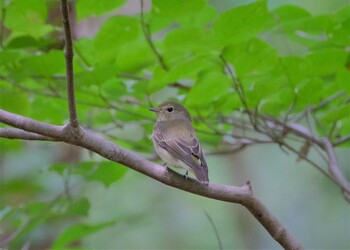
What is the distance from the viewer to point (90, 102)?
116 inches

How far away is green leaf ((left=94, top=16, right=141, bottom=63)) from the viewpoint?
105 inches

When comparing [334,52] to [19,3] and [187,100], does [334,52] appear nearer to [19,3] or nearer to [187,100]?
[187,100]

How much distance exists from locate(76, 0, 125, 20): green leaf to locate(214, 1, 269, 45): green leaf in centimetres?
43

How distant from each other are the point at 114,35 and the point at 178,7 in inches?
13.4

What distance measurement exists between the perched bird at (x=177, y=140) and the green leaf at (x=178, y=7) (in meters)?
0.63

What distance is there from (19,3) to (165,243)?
511cm

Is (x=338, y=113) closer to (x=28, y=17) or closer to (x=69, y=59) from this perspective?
(x=69, y=59)

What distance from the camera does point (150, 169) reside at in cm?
200

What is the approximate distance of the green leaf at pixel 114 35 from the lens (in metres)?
2.67

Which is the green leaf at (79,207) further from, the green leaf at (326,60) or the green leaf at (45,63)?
the green leaf at (326,60)

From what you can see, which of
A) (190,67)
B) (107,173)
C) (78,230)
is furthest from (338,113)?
(78,230)

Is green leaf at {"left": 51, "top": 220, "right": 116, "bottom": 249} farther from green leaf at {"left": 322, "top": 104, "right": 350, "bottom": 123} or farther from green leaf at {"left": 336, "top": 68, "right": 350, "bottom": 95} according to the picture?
green leaf at {"left": 336, "top": 68, "right": 350, "bottom": 95}

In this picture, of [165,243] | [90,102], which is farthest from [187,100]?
[165,243]

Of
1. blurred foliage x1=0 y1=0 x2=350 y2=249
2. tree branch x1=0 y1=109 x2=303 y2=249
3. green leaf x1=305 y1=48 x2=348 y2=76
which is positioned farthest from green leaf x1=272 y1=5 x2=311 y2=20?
tree branch x1=0 y1=109 x2=303 y2=249
